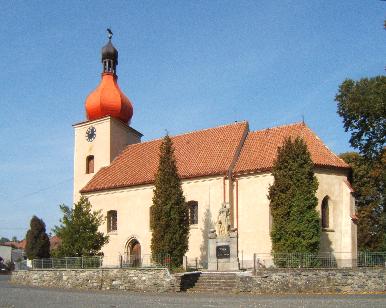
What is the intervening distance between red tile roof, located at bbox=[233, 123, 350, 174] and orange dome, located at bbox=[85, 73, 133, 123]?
1168 cm

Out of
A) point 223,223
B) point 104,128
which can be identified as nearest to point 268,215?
point 223,223

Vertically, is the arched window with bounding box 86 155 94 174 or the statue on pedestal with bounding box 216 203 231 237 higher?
the arched window with bounding box 86 155 94 174

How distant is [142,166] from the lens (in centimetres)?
3631

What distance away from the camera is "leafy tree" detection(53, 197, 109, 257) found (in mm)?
28906

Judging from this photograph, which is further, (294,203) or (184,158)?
(184,158)

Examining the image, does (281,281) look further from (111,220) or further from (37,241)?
(37,241)

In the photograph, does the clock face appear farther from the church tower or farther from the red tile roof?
the red tile roof

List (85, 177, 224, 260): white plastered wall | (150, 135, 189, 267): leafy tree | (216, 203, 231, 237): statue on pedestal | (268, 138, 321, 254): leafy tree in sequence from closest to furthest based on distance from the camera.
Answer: (268, 138, 321, 254): leafy tree
(150, 135, 189, 267): leafy tree
(216, 203, 231, 237): statue on pedestal
(85, 177, 224, 260): white plastered wall

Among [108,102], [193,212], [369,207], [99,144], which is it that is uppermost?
[108,102]

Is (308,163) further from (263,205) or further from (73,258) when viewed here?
(73,258)

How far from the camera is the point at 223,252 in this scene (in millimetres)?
26219

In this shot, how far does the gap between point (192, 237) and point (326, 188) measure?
8.68m

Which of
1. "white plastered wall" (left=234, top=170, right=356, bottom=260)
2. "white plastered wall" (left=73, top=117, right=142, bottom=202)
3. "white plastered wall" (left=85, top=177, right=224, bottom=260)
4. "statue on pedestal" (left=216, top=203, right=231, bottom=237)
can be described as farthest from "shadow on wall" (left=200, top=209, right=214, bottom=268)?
"white plastered wall" (left=73, top=117, right=142, bottom=202)

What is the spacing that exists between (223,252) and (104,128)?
17.2 m
